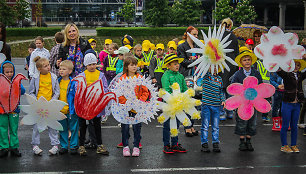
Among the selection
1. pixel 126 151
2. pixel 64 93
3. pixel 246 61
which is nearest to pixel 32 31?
pixel 64 93

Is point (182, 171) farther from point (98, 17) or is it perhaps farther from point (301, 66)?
point (98, 17)

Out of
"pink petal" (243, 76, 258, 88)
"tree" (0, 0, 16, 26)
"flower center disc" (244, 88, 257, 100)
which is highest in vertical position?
"tree" (0, 0, 16, 26)

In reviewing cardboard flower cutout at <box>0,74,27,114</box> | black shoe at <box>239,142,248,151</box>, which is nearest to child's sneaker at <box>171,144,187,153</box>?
black shoe at <box>239,142,248,151</box>

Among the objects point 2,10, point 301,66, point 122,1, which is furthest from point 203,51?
point 122,1

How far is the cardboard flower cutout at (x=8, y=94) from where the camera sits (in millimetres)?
7086

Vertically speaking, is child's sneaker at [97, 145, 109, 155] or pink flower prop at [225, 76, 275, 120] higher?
pink flower prop at [225, 76, 275, 120]

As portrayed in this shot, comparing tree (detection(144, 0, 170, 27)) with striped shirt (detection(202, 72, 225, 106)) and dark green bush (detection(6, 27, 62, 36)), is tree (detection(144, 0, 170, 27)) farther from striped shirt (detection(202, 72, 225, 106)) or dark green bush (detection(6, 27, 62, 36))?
striped shirt (detection(202, 72, 225, 106))

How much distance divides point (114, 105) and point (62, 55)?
65.7 inches

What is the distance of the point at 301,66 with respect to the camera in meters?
7.61

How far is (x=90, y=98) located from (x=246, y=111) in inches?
110

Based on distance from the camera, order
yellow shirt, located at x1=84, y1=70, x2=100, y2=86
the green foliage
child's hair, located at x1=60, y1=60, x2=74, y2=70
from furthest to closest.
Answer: the green foliage
child's hair, located at x1=60, y1=60, x2=74, y2=70
yellow shirt, located at x1=84, y1=70, x2=100, y2=86

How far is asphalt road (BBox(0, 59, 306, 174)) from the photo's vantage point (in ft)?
21.2

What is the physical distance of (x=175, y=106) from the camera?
705 centimetres

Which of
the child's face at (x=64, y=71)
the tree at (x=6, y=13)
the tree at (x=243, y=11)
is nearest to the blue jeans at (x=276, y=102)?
the child's face at (x=64, y=71)
